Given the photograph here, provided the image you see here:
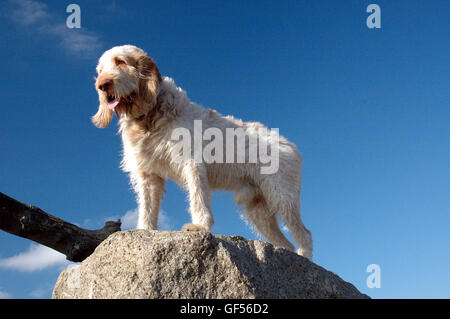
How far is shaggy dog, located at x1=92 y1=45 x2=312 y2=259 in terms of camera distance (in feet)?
23.6

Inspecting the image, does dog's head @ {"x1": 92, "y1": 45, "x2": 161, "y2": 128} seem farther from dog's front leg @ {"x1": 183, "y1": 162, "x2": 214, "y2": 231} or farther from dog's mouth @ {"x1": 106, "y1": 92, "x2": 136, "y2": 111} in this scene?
dog's front leg @ {"x1": 183, "y1": 162, "x2": 214, "y2": 231}

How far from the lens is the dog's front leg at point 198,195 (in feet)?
22.6

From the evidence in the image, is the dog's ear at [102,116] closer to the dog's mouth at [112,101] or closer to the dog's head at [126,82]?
the dog's head at [126,82]

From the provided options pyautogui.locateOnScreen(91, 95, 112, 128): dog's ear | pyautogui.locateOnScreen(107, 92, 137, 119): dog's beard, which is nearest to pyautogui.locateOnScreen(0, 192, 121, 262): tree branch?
pyautogui.locateOnScreen(91, 95, 112, 128): dog's ear

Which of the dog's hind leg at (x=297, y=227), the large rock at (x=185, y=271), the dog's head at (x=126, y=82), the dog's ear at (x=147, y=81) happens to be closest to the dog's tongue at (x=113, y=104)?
the dog's head at (x=126, y=82)

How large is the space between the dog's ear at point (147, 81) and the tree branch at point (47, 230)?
270 cm

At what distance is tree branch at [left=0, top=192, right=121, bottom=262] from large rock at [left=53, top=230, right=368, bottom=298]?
71.3 inches

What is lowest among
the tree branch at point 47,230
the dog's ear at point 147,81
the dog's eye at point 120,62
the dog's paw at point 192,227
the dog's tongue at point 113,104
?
the dog's paw at point 192,227

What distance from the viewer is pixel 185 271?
5.33m

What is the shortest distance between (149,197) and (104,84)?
2066 millimetres

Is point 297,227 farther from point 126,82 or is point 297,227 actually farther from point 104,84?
point 104,84

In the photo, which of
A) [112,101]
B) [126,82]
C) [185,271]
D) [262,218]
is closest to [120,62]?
[126,82]
